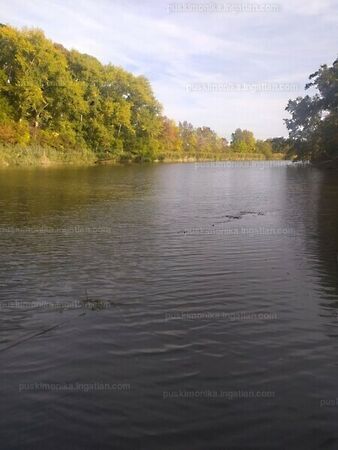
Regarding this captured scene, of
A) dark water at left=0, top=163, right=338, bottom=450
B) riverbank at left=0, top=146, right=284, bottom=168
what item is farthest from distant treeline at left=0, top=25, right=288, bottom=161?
dark water at left=0, top=163, right=338, bottom=450

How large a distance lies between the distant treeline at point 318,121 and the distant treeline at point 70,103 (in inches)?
235

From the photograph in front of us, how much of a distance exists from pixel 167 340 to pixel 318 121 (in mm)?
80716

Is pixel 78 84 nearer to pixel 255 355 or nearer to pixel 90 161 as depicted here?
pixel 90 161

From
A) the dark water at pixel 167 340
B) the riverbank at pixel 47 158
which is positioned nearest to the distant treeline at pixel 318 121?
the riverbank at pixel 47 158

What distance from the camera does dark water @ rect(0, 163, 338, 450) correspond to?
5.36m

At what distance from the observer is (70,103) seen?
247ft

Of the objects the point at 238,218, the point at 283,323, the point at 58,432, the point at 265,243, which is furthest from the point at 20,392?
the point at 238,218

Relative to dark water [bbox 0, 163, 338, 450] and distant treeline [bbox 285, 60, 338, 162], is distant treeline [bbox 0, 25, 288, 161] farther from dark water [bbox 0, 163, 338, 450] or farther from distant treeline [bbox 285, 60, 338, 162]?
dark water [bbox 0, 163, 338, 450]

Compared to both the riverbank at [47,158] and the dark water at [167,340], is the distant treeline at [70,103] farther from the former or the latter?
the dark water at [167,340]

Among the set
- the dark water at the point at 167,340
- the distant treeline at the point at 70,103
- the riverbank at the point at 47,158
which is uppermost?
the distant treeline at the point at 70,103

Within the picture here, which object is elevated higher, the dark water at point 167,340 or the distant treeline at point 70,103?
the distant treeline at point 70,103

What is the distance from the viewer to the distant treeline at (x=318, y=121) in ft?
221

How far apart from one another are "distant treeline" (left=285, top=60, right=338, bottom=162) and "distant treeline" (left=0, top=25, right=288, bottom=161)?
235 inches

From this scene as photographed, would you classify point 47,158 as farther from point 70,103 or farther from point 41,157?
point 70,103
